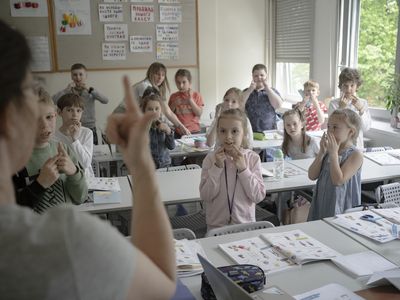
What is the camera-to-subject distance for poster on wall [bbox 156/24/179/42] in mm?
6180

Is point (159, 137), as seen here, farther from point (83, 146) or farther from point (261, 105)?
point (261, 105)

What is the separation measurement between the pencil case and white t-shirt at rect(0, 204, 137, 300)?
89 centimetres

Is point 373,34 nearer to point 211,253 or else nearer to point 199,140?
point 199,140

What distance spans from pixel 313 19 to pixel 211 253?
4684 millimetres

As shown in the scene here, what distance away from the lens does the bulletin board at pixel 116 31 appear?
5.76 m

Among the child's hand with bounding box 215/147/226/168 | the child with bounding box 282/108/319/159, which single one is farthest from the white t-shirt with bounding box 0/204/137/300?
the child with bounding box 282/108/319/159

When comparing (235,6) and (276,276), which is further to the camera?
(235,6)

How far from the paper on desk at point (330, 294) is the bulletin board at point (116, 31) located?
519 centimetres

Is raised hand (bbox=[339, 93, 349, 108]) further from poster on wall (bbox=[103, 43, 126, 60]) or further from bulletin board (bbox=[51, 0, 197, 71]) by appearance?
poster on wall (bbox=[103, 43, 126, 60])

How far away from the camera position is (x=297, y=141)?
12.4 feet

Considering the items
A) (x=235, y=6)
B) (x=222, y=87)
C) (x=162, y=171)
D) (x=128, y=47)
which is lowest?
(x=162, y=171)

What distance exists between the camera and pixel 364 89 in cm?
516

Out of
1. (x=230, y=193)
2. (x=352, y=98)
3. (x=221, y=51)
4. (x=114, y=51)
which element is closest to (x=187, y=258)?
(x=230, y=193)

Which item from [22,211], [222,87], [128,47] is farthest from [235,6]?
[22,211]
